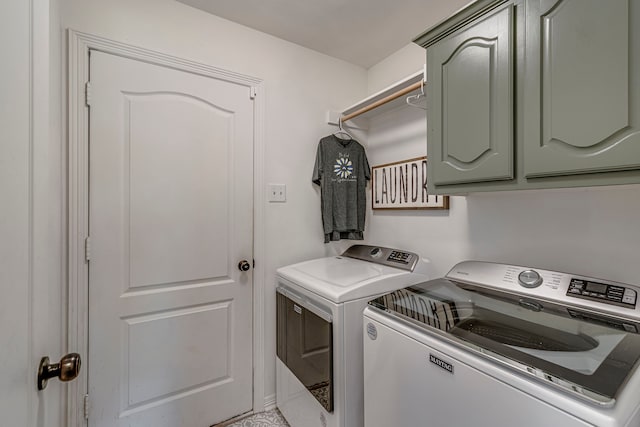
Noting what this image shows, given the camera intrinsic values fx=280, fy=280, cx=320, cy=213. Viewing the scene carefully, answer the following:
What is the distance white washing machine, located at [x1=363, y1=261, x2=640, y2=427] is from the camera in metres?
0.65

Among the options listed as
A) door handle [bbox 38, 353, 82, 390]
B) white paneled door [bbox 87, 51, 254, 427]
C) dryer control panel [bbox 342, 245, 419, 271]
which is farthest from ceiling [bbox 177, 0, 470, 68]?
door handle [bbox 38, 353, 82, 390]

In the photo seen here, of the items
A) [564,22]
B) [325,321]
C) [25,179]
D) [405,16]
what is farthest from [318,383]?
[405,16]

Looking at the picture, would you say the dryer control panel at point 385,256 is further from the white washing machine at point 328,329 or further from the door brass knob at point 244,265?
the door brass knob at point 244,265

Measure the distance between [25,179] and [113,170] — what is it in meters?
1.05

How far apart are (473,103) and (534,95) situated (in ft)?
0.71

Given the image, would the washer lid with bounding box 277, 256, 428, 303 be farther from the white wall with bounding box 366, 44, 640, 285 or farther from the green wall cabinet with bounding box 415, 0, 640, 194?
the green wall cabinet with bounding box 415, 0, 640, 194

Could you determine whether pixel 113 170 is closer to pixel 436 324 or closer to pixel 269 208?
pixel 269 208

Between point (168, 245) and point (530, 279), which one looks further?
point (168, 245)

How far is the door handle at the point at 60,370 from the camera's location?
589 mm

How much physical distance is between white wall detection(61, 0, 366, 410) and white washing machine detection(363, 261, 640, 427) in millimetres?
897

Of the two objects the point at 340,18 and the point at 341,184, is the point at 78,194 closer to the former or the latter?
the point at 341,184

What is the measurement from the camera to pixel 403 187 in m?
1.93

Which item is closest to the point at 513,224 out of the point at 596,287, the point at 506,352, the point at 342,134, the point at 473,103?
the point at 596,287

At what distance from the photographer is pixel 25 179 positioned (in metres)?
0.52
